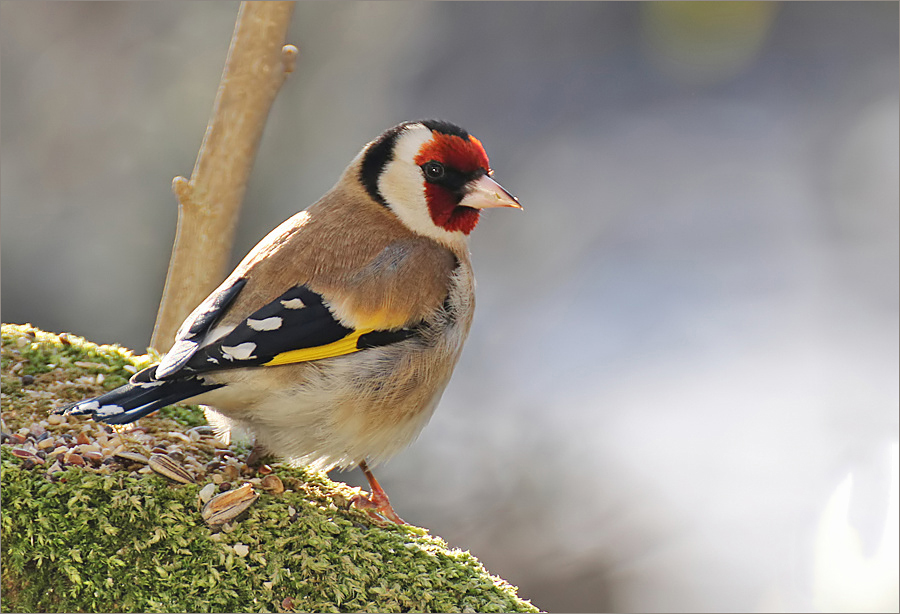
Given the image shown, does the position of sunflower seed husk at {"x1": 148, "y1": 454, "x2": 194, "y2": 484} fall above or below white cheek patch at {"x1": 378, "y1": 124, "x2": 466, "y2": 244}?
below

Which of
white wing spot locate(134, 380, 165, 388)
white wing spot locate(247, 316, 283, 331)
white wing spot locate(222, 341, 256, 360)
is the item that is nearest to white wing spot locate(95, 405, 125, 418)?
white wing spot locate(134, 380, 165, 388)

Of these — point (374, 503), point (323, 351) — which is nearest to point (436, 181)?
point (323, 351)

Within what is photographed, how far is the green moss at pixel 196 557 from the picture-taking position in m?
2.20

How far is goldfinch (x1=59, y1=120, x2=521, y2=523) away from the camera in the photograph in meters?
2.56

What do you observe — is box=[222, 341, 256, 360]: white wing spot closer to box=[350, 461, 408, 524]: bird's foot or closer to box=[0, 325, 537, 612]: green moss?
box=[0, 325, 537, 612]: green moss

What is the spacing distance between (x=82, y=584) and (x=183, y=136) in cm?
458

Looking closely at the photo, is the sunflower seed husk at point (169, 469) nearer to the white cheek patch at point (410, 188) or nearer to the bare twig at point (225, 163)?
the bare twig at point (225, 163)

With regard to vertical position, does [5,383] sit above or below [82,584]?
above

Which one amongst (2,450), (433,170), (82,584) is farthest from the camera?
(433,170)

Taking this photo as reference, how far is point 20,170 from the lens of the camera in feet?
20.5

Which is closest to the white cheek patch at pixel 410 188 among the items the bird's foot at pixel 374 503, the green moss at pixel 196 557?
the bird's foot at pixel 374 503

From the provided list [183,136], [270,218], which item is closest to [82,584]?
[270,218]

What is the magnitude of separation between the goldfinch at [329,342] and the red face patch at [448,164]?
7cm

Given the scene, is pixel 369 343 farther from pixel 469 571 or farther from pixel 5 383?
pixel 5 383
